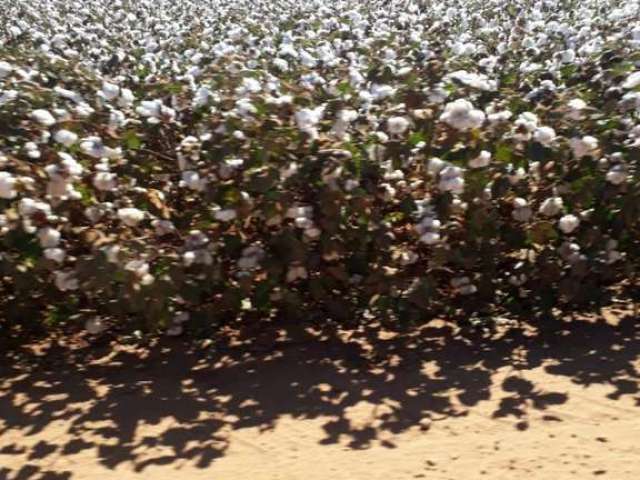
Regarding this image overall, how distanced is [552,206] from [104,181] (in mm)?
2306

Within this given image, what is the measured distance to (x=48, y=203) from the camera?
14.6ft

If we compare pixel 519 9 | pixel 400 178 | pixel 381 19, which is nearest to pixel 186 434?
pixel 400 178

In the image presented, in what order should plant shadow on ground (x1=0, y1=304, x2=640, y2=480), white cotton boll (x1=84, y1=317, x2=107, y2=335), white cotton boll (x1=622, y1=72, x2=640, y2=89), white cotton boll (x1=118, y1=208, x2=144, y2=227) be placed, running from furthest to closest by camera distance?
white cotton boll (x1=622, y1=72, x2=640, y2=89), white cotton boll (x1=84, y1=317, x2=107, y2=335), white cotton boll (x1=118, y1=208, x2=144, y2=227), plant shadow on ground (x1=0, y1=304, x2=640, y2=480)

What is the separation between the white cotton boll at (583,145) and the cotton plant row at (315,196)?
1cm

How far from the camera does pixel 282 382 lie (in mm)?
4469

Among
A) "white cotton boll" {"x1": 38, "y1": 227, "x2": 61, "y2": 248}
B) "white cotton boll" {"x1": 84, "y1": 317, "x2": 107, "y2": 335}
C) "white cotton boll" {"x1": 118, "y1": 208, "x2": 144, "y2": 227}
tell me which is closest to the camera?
"white cotton boll" {"x1": 38, "y1": 227, "x2": 61, "y2": 248}

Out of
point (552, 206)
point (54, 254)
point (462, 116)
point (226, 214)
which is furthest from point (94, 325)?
point (552, 206)

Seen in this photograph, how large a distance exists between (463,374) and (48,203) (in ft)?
7.07

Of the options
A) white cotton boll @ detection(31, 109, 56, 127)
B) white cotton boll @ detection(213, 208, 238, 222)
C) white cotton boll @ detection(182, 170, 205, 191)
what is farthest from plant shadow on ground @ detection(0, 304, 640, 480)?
white cotton boll @ detection(31, 109, 56, 127)

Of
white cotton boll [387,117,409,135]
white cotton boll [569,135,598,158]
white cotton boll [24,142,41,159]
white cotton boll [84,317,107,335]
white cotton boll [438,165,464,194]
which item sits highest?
white cotton boll [387,117,409,135]

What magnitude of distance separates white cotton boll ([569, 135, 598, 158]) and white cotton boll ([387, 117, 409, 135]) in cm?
86

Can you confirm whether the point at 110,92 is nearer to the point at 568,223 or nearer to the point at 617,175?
the point at 568,223

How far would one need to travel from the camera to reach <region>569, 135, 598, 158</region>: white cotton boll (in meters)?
4.68

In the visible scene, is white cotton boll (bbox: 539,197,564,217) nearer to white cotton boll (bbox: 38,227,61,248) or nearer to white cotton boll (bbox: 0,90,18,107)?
white cotton boll (bbox: 38,227,61,248)
